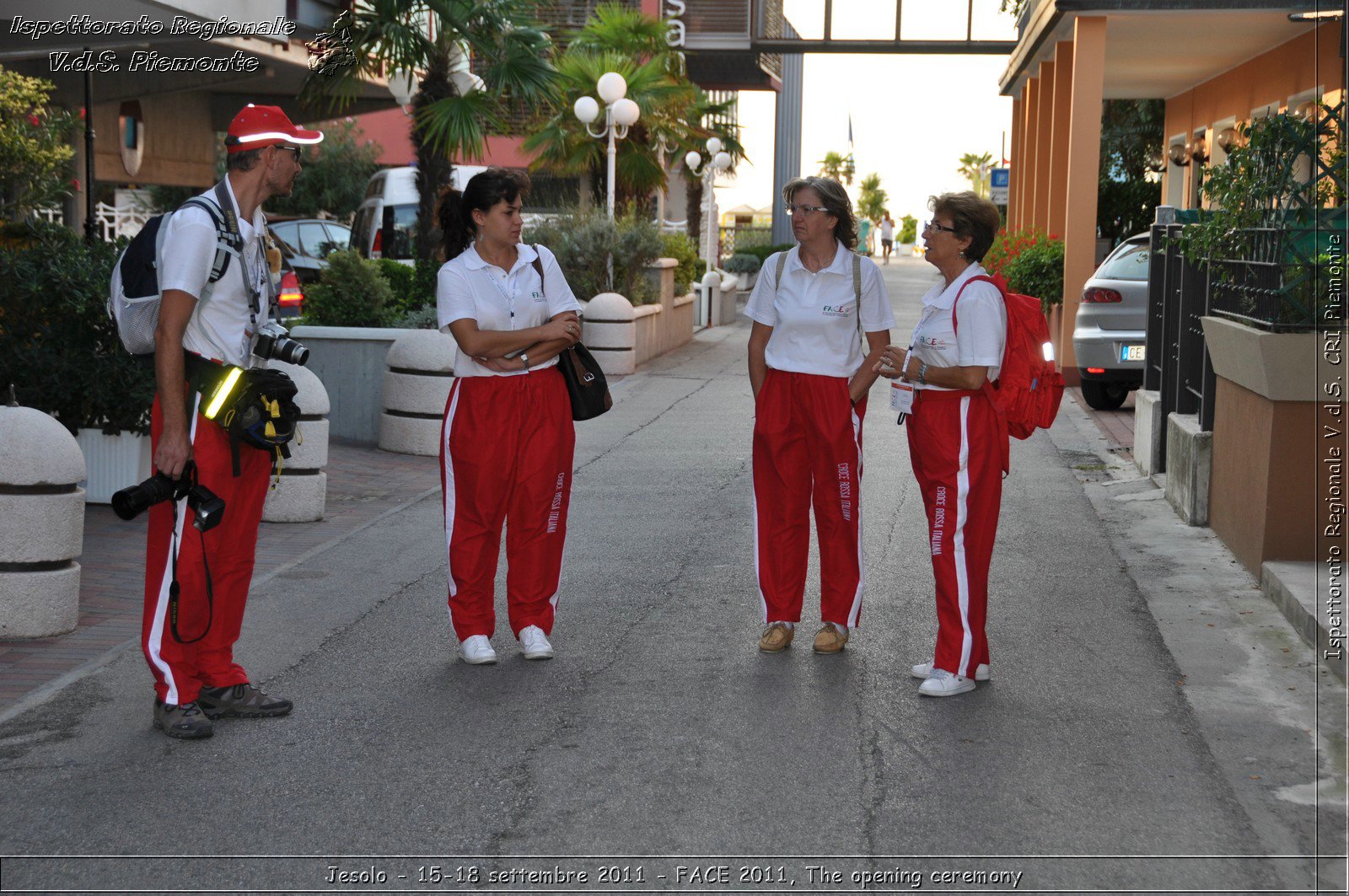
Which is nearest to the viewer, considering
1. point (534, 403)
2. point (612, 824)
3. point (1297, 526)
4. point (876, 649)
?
point (612, 824)

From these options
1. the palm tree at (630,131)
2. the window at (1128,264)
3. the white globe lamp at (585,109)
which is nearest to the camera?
the window at (1128,264)

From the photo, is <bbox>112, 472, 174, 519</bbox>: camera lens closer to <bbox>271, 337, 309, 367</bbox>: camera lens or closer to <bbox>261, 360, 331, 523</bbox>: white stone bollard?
<bbox>271, 337, 309, 367</bbox>: camera lens

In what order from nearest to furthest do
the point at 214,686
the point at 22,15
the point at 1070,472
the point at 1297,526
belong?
the point at 214,686 → the point at 1297,526 → the point at 1070,472 → the point at 22,15

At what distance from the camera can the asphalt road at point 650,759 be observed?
4.05 m

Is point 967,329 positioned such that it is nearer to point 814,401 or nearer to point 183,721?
point 814,401

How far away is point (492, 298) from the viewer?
5809mm

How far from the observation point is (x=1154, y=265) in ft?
38.1

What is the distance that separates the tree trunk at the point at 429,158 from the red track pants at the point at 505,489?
12.5 meters

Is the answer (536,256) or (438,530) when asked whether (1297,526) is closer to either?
(536,256)

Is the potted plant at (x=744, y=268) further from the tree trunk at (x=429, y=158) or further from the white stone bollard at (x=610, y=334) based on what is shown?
the white stone bollard at (x=610, y=334)

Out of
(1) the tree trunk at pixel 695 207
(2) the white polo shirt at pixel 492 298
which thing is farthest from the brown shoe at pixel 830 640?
(1) the tree trunk at pixel 695 207

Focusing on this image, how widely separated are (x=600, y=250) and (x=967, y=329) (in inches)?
581

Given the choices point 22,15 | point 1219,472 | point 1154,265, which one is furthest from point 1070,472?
point 22,15

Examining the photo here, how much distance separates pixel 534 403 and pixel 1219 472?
449 cm
